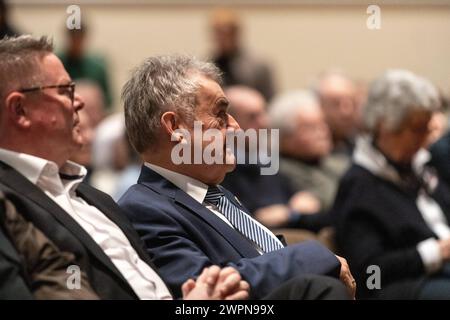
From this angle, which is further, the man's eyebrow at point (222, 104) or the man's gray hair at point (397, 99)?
the man's gray hair at point (397, 99)

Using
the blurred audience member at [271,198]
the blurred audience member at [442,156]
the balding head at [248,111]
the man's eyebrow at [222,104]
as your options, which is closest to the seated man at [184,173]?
the man's eyebrow at [222,104]

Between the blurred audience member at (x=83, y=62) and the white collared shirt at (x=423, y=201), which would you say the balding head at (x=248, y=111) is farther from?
the blurred audience member at (x=83, y=62)

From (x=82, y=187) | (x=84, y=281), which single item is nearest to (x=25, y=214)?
(x=84, y=281)

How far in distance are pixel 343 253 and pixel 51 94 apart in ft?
5.30

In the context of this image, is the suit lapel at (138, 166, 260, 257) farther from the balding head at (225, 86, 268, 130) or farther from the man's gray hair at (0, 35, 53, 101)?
the balding head at (225, 86, 268, 130)

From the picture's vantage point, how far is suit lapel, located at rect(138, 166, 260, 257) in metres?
3.06

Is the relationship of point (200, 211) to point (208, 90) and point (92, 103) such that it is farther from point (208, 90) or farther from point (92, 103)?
point (92, 103)

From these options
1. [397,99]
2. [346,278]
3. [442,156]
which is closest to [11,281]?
[346,278]

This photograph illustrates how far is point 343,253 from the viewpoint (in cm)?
429

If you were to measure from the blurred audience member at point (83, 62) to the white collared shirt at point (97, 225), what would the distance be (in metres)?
4.23

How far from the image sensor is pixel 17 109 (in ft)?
9.93

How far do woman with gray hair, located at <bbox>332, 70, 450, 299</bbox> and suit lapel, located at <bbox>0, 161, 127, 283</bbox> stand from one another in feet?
5.05

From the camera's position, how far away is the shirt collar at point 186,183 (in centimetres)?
315
